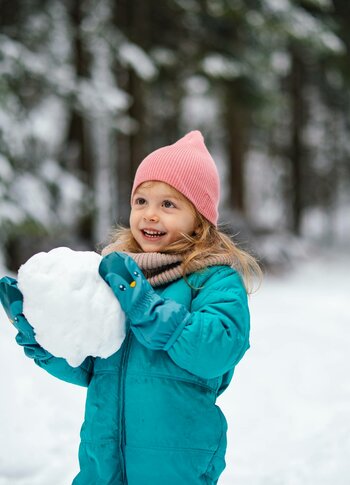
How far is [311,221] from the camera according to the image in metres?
28.7

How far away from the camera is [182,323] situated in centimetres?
192

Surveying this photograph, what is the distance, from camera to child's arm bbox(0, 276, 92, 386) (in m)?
2.06

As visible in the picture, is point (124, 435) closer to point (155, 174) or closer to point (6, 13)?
point (155, 174)

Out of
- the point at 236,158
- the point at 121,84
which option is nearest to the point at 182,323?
the point at 121,84

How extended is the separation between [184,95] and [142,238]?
39.9 ft

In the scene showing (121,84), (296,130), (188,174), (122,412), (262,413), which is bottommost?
(262,413)

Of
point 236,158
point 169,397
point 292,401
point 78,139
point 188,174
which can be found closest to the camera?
point 169,397

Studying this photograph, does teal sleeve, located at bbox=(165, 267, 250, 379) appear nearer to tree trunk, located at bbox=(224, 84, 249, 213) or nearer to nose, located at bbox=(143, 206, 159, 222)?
nose, located at bbox=(143, 206, 159, 222)

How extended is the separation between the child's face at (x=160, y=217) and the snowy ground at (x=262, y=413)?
6.96ft

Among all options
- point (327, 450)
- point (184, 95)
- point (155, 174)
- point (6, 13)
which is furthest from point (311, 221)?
point (155, 174)

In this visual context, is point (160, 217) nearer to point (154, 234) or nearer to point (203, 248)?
point (154, 234)

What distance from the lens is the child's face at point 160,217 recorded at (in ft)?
7.30

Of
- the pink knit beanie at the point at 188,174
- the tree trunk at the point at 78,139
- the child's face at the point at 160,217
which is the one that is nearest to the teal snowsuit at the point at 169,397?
the child's face at the point at 160,217

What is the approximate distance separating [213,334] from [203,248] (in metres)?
0.41
